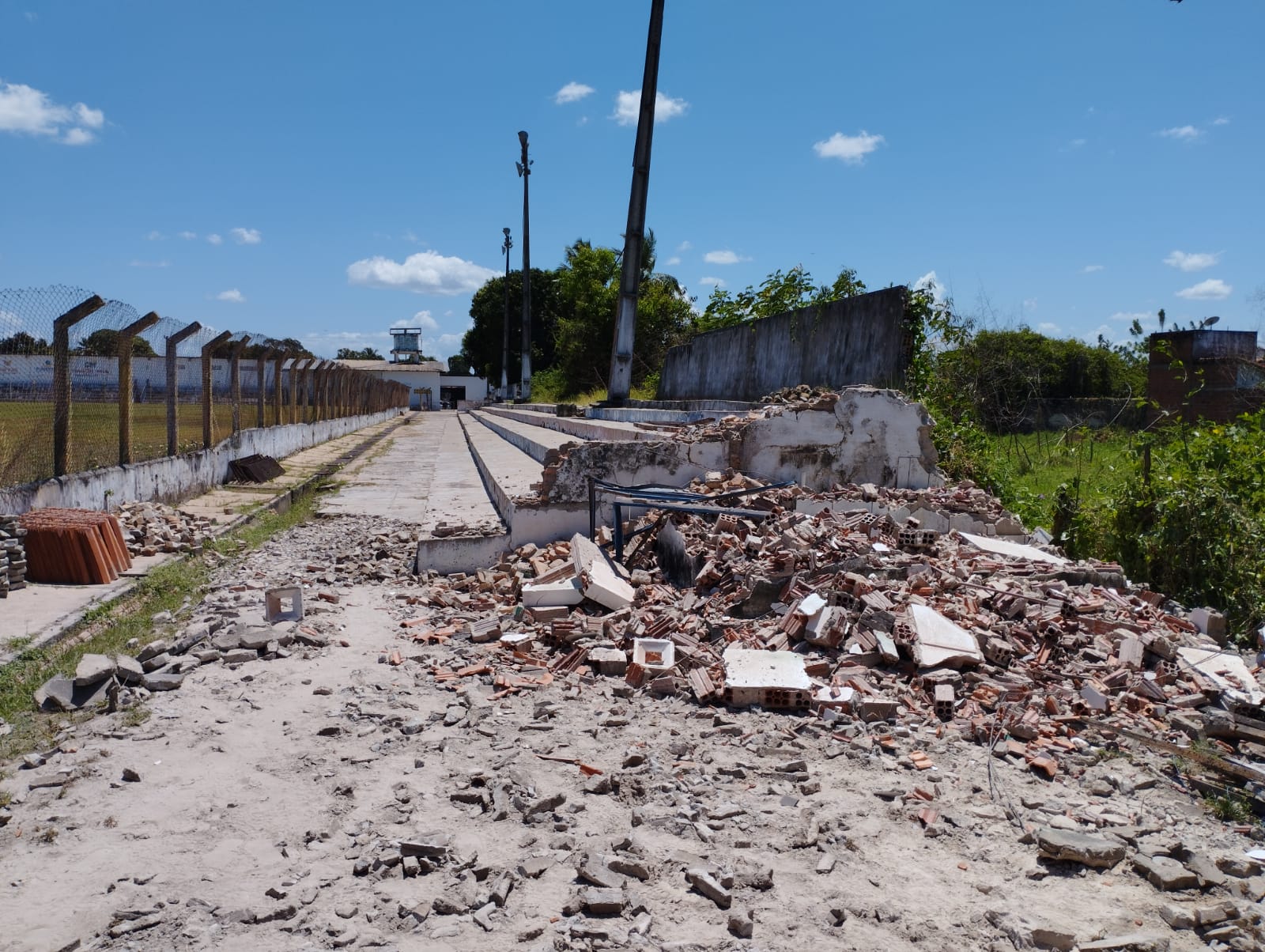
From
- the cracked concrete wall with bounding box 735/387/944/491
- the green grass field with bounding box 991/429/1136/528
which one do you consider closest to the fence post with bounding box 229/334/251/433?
the cracked concrete wall with bounding box 735/387/944/491

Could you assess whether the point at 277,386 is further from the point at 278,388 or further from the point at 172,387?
the point at 172,387

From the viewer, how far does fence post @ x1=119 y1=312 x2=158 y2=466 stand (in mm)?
8992

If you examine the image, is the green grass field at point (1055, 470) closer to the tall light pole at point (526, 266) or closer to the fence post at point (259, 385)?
the fence post at point (259, 385)

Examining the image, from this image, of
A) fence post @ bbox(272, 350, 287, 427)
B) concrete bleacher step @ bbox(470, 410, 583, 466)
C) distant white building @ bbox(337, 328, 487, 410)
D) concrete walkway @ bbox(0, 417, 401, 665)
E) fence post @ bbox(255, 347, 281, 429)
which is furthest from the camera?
distant white building @ bbox(337, 328, 487, 410)

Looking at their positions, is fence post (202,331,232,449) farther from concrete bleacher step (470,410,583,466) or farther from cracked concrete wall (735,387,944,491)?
cracked concrete wall (735,387,944,491)

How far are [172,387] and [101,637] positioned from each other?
607cm

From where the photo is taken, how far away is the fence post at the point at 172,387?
10.5 m

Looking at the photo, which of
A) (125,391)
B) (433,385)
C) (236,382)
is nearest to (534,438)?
(236,382)

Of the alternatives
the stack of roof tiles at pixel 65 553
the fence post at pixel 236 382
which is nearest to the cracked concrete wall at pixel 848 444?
the stack of roof tiles at pixel 65 553

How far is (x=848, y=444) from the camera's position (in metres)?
8.12

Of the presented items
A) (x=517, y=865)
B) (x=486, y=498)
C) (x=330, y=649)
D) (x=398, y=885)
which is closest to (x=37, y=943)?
(x=398, y=885)

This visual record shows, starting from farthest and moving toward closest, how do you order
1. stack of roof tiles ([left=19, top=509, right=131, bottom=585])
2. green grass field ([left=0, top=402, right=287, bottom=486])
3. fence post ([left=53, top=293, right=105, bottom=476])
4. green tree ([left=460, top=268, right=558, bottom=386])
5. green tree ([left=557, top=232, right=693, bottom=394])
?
green tree ([left=460, top=268, right=558, bottom=386])
green tree ([left=557, top=232, right=693, bottom=394])
fence post ([left=53, top=293, right=105, bottom=476])
green grass field ([left=0, top=402, right=287, bottom=486])
stack of roof tiles ([left=19, top=509, right=131, bottom=585])

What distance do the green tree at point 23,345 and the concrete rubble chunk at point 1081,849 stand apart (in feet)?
26.1

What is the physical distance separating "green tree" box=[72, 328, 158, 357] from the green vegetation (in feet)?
6.85
